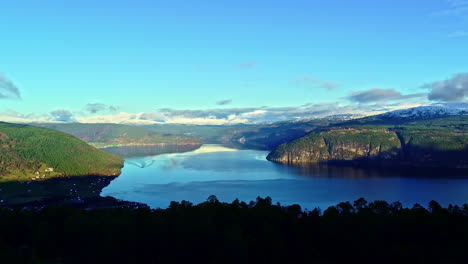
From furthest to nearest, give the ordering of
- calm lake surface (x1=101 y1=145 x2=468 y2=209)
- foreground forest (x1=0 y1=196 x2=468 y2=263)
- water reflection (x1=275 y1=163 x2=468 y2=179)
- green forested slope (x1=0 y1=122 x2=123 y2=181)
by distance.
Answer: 1. water reflection (x1=275 y1=163 x2=468 y2=179)
2. green forested slope (x1=0 y1=122 x2=123 y2=181)
3. calm lake surface (x1=101 y1=145 x2=468 y2=209)
4. foreground forest (x1=0 y1=196 x2=468 y2=263)

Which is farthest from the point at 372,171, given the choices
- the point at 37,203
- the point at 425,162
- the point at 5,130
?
the point at 5,130

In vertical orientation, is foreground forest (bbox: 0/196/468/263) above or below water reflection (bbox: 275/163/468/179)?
above

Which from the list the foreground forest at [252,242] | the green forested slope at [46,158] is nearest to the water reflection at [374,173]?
the green forested slope at [46,158]

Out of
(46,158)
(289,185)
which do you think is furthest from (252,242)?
(46,158)

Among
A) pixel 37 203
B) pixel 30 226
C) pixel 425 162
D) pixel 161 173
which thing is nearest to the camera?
pixel 30 226

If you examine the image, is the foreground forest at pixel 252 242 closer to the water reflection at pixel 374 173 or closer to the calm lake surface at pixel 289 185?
the calm lake surface at pixel 289 185

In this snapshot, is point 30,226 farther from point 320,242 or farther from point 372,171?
point 372,171

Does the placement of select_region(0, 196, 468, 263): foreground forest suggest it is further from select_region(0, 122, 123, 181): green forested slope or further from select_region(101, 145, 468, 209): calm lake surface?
select_region(0, 122, 123, 181): green forested slope

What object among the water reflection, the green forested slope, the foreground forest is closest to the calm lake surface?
the water reflection
